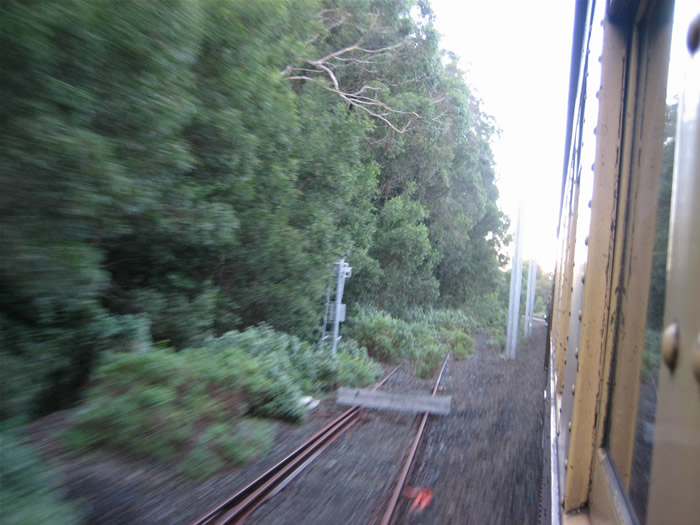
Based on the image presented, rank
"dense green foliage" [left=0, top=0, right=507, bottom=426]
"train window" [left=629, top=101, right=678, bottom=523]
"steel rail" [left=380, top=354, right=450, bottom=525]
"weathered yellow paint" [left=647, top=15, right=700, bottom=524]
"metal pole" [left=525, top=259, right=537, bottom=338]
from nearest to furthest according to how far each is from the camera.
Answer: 1. "weathered yellow paint" [left=647, top=15, right=700, bottom=524]
2. "train window" [left=629, top=101, right=678, bottom=523]
3. "dense green foliage" [left=0, top=0, right=507, bottom=426]
4. "steel rail" [left=380, top=354, right=450, bottom=525]
5. "metal pole" [left=525, top=259, right=537, bottom=338]

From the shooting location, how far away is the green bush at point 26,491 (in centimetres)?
326

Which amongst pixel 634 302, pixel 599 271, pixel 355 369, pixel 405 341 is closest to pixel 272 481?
pixel 599 271

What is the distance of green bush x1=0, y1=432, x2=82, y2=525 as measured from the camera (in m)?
3.26

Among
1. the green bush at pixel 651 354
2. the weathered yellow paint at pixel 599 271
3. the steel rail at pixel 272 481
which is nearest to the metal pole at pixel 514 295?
the steel rail at pixel 272 481

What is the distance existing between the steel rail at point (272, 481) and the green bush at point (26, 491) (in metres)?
1.15

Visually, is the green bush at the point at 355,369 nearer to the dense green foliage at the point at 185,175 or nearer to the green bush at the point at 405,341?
the dense green foliage at the point at 185,175

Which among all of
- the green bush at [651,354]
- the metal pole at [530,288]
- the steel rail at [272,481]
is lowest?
the steel rail at [272,481]

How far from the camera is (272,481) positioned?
5367 millimetres

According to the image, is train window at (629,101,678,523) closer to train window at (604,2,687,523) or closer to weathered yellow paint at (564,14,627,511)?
train window at (604,2,687,523)

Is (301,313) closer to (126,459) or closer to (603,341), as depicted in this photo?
(126,459)

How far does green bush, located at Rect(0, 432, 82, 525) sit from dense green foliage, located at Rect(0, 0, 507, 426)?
99cm

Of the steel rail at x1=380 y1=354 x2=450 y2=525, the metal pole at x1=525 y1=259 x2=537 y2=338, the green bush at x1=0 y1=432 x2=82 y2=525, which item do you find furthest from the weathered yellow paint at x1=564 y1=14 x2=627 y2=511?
the metal pole at x1=525 y1=259 x2=537 y2=338

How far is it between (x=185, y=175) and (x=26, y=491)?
14.7ft

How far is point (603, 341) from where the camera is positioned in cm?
149
